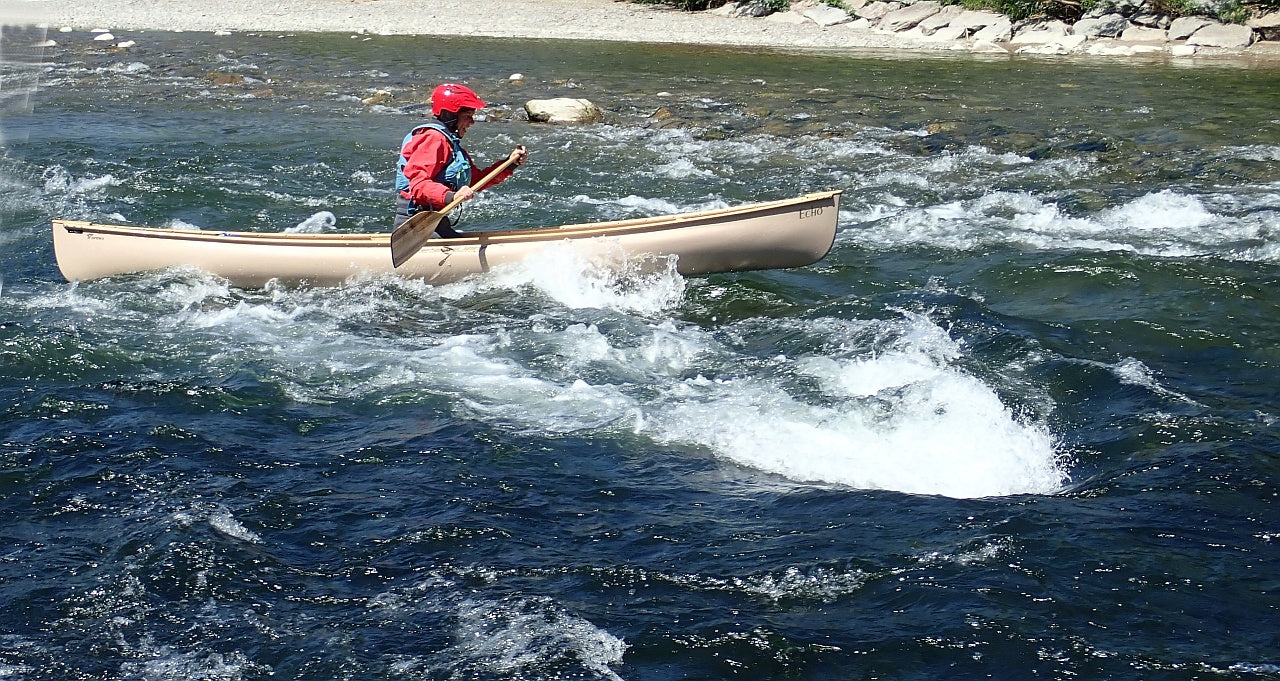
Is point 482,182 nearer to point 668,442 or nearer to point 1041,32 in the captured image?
point 668,442

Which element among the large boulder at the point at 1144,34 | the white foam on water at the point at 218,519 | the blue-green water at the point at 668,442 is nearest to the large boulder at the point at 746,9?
the large boulder at the point at 1144,34

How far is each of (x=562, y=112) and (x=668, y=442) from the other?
9333mm

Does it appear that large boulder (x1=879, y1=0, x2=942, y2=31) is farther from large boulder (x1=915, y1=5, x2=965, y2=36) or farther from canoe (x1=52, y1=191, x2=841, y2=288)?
canoe (x1=52, y1=191, x2=841, y2=288)

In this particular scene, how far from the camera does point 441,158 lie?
7.56 metres

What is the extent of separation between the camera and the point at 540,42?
21.9 meters

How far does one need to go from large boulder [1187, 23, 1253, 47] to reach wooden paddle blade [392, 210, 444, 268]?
15964mm

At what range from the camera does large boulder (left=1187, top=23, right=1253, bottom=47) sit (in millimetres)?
18922

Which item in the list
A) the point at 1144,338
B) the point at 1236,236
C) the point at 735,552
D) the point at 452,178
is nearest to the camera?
the point at 735,552

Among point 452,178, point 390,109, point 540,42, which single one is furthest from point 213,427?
point 540,42

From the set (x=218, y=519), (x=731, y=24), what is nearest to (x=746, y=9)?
(x=731, y=24)

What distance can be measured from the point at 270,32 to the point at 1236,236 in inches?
768

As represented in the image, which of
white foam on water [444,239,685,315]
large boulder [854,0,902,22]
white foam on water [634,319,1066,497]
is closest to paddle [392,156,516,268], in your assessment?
white foam on water [444,239,685,315]

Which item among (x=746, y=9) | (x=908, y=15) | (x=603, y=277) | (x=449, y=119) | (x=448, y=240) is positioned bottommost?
(x=603, y=277)

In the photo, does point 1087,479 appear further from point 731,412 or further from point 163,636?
point 163,636
